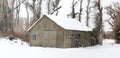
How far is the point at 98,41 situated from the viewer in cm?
3650

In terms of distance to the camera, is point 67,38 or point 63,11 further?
point 63,11

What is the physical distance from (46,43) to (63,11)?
794 inches

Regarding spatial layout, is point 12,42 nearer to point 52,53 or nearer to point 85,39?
point 85,39

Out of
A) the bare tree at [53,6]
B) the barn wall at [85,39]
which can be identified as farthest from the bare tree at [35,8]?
the barn wall at [85,39]

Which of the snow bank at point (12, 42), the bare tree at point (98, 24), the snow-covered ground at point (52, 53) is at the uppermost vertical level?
the bare tree at point (98, 24)

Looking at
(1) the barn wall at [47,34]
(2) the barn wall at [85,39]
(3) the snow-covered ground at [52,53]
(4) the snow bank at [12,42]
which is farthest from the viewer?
(2) the barn wall at [85,39]

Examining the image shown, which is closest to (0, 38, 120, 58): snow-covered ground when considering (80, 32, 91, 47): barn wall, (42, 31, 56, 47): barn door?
(42, 31, 56, 47): barn door

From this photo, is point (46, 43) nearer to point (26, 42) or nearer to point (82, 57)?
point (26, 42)

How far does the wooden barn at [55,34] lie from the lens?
2883 cm

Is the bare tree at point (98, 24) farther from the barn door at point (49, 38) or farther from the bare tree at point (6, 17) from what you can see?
Result: the bare tree at point (6, 17)

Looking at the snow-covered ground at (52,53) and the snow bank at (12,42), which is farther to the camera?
the snow bank at (12,42)

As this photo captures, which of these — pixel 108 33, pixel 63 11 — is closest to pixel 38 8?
pixel 63 11

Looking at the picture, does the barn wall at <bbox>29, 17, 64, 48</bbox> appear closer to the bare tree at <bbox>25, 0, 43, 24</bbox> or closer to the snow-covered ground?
the snow-covered ground

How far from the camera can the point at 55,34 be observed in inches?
1150
